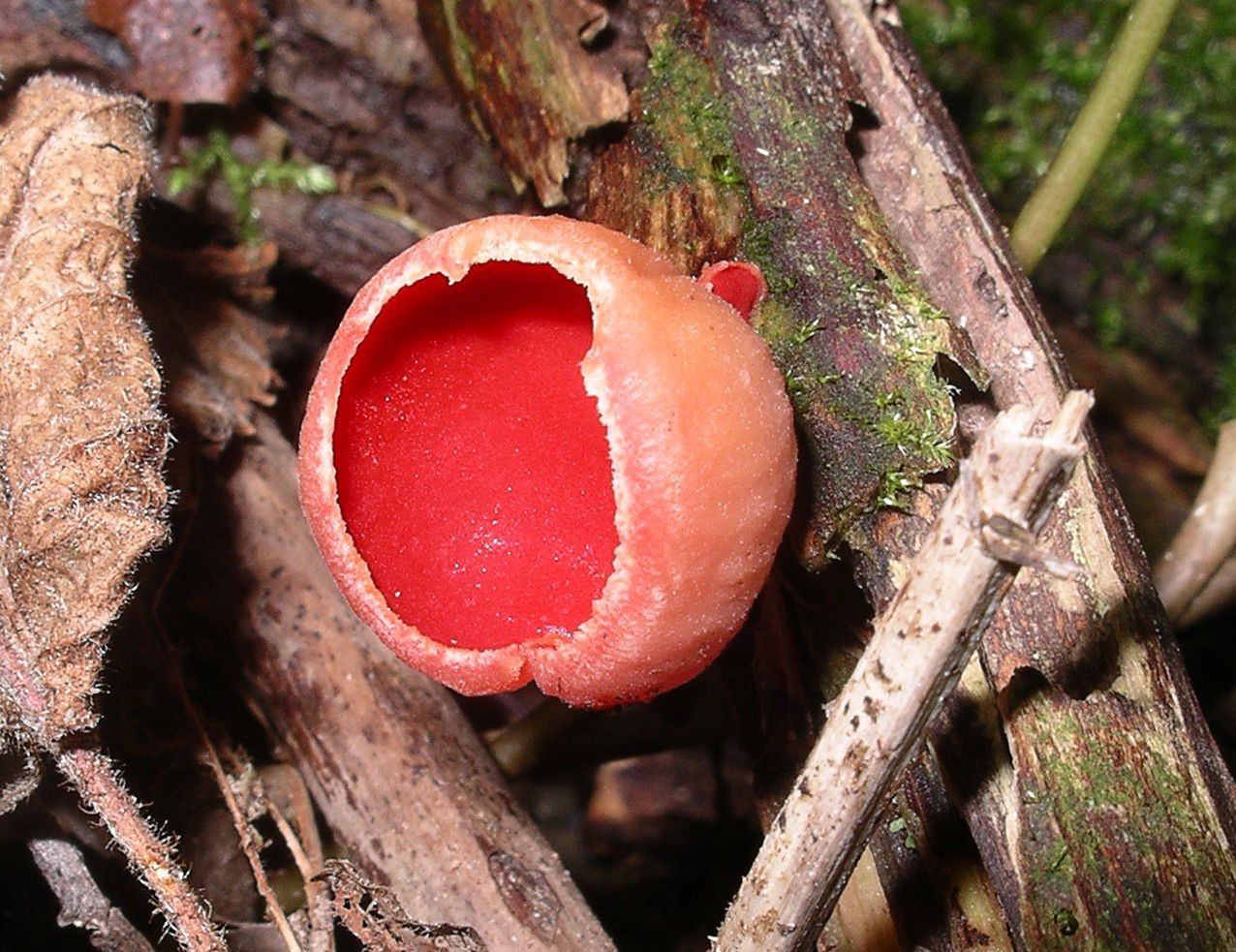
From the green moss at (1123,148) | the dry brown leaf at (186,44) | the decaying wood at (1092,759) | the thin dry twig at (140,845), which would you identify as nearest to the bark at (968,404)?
the decaying wood at (1092,759)

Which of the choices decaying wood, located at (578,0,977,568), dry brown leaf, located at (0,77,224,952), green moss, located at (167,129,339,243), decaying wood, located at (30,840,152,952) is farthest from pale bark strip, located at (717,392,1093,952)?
green moss, located at (167,129,339,243)

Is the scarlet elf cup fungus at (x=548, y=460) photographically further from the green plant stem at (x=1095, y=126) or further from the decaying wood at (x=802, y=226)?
the green plant stem at (x=1095, y=126)

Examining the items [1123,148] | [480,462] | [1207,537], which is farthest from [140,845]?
[1123,148]

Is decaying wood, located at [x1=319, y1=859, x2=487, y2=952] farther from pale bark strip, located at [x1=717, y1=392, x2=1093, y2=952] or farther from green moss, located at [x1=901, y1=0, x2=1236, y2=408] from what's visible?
green moss, located at [x1=901, y1=0, x2=1236, y2=408]

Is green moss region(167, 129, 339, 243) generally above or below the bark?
below

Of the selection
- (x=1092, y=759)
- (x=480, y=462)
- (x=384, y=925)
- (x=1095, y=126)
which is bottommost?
(x=384, y=925)

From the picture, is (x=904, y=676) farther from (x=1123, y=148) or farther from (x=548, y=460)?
(x=1123, y=148)
